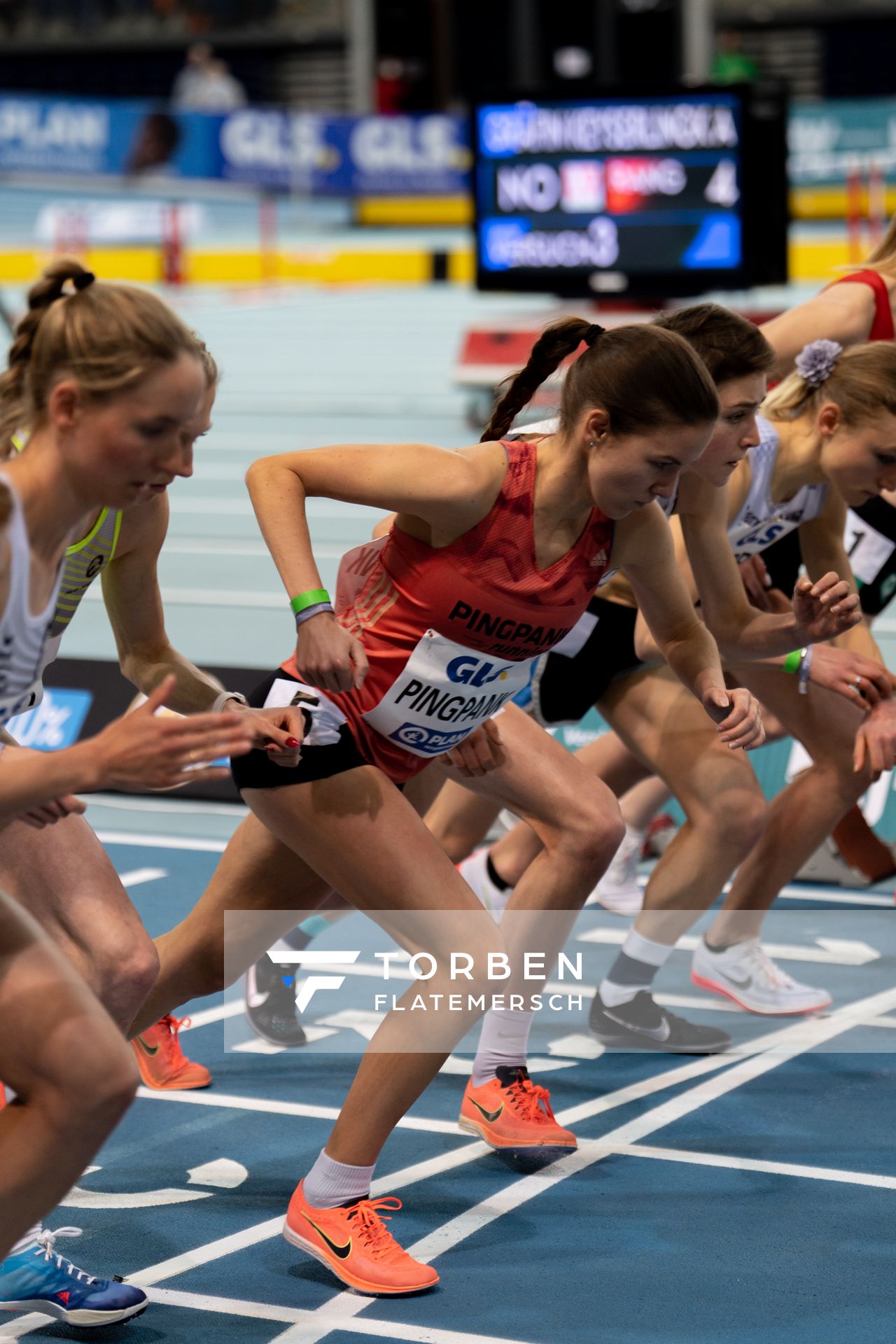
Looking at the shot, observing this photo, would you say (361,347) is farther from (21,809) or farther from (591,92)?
(21,809)

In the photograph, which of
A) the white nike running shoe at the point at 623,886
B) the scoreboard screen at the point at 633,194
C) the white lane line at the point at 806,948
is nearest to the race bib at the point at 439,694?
the white lane line at the point at 806,948

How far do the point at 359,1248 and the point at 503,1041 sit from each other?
32.5 inches

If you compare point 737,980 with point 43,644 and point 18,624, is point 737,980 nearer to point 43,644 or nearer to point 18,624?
point 43,644

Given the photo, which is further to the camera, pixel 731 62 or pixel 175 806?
pixel 731 62

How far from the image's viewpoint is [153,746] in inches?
103

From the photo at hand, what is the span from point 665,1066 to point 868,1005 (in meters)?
0.70

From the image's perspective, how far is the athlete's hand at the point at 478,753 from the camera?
3924 millimetres

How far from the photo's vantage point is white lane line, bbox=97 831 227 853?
21.6ft

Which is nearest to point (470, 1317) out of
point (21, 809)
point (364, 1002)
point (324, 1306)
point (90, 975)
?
point (324, 1306)

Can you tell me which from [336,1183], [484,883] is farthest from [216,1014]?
[336,1183]

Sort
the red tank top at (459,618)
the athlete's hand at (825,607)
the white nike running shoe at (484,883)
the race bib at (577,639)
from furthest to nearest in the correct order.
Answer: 1. the white nike running shoe at (484,883)
2. the race bib at (577,639)
3. the athlete's hand at (825,607)
4. the red tank top at (459,618)

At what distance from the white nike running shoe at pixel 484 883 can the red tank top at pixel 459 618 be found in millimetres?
1738

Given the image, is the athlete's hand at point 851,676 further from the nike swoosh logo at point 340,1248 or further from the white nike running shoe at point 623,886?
the white nike running shoe at point 623,886

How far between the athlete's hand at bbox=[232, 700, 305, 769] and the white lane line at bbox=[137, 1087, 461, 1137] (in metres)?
1.24
